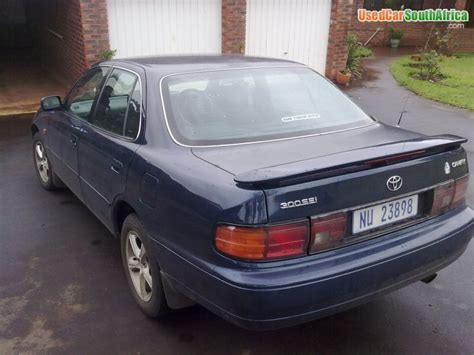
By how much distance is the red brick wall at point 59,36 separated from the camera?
916 cm

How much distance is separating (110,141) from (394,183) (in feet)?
6.28

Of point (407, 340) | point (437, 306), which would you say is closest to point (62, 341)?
point (407, 340)

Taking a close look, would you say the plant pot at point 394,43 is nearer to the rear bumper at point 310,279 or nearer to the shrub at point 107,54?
the shrub at point 107,54

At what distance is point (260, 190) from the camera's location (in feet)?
7.23

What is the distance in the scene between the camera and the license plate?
8.03 feet

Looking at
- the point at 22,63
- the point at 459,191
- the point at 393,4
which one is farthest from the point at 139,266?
the point at 393,4

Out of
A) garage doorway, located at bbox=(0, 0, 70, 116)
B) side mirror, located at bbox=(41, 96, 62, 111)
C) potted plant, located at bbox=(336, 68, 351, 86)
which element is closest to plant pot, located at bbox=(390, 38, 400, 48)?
potted plant, located at bbox=(336, 68, 351, 86)

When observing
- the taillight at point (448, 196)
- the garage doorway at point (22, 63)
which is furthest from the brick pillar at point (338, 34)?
the taillight at point (448, 196)

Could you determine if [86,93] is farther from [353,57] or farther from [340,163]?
[353,57]

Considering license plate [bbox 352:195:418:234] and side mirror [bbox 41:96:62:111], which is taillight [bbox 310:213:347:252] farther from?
side mirror [bbox 41:96:62:111]

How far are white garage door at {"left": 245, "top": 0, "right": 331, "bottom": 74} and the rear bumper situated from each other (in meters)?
8.65

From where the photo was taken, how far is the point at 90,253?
392 centimetres

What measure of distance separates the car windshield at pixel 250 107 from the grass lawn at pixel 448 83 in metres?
7.94

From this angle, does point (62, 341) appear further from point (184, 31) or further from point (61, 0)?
point (61, 0)
